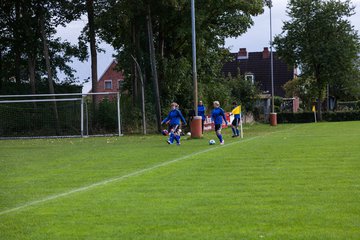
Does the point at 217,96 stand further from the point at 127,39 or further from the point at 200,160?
the point at 200,160

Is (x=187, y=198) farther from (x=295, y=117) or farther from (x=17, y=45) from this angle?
(x=295, y=117)

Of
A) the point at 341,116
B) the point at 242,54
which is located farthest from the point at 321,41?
the point at 242,54

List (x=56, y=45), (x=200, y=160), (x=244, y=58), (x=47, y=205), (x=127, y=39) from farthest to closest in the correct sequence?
(x=244, y=58)
(x=56, y=45)
(x=127, y=39)
(x=200, y=160)
(x=47, y=205)

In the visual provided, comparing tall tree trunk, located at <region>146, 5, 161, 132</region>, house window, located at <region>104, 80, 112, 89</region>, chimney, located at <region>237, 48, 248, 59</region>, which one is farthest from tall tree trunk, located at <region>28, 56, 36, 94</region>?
house window, located at <region>104, 80, 112, 89</region>

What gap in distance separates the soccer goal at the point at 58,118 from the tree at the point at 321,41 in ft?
113

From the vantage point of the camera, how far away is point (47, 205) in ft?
31.7

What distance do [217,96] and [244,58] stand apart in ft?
142

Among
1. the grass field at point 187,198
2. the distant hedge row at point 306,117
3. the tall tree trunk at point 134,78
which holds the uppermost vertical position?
the tall tree trunk at point 134,78

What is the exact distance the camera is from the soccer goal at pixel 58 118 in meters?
34.0

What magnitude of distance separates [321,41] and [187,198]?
57.8 m

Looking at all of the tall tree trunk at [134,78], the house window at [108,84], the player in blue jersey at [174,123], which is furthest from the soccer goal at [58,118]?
the house window at [108,84]

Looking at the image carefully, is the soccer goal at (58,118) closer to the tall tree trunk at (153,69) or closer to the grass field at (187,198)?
the tall tree trunk at (153,69)

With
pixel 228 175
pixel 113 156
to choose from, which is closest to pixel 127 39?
pixel 113 156

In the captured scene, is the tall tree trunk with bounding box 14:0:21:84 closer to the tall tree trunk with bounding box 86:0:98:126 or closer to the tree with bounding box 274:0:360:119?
the tall tree trunk with bounding box 86:0:98:126
